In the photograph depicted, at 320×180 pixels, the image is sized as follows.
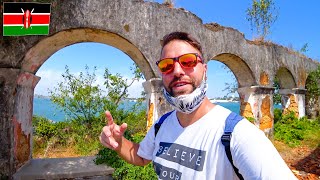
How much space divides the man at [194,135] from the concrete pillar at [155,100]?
4.43 metres

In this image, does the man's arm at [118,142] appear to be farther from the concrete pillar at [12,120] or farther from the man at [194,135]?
the concrete pillar at [12,120]

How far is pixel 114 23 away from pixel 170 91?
4.51 metres

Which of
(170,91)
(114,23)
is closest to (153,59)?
(114,23)

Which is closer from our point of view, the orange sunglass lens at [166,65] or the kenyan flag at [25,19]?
the orange sunglass lens at [166,65]

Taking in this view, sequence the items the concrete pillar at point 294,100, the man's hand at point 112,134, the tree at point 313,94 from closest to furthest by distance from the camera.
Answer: the man's hand at point 112,134, the concrete pillar at point 294,100, the tree at point 313,94

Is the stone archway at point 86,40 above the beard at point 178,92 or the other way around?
above

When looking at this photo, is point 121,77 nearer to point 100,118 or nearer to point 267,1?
point 100,118

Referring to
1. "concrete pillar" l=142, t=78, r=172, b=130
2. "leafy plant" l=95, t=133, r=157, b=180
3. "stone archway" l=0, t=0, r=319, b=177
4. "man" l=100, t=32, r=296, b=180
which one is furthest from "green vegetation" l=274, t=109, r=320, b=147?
"man" l=100, t=32, r=296, b=180

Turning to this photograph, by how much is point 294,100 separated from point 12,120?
37.5 feet

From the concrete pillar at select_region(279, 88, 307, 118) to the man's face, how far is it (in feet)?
38.7

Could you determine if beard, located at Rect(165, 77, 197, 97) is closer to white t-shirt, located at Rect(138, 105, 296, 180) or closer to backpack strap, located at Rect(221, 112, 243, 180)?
white t-shirt, located at Rect(138, 105, 296, 180)

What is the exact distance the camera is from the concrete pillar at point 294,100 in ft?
39.0

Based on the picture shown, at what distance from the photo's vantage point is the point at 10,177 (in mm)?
4797

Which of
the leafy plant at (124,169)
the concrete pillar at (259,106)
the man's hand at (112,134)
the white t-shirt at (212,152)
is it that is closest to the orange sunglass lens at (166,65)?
the white t-shirt at (212,152)
